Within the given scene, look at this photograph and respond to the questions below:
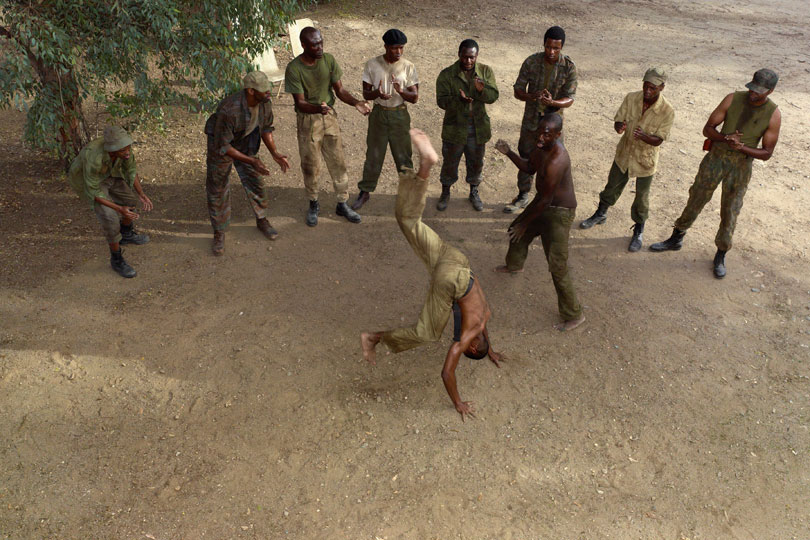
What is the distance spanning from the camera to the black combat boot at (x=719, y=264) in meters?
6.37

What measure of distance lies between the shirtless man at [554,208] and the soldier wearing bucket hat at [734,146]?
1.71 m

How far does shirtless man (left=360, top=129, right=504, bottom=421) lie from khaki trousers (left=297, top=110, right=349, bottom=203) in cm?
242

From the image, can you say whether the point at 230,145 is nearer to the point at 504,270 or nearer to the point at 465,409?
the point at 504,270

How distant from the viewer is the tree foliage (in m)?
5.54

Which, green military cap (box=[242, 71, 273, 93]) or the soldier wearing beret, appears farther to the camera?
the soldier wearing beret

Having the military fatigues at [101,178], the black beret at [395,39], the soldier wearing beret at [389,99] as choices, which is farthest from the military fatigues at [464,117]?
the military fatigues at [101,178]

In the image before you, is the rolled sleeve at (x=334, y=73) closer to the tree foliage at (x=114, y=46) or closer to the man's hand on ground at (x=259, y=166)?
the tree foliage at (x=114, y=46)

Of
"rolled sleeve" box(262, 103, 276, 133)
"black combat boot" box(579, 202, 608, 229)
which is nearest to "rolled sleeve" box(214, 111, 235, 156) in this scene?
"rolled sleeve" box(262, 103, 276, 133)

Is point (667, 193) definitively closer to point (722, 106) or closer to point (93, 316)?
point (722, 106)

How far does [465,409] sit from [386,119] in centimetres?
355

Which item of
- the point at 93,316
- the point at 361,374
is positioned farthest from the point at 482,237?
the point at 93,316

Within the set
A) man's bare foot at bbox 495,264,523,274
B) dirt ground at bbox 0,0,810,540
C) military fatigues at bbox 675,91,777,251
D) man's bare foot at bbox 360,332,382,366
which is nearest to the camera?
dirt ground at bbox 0,0,810,540

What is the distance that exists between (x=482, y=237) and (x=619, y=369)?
2341 mm

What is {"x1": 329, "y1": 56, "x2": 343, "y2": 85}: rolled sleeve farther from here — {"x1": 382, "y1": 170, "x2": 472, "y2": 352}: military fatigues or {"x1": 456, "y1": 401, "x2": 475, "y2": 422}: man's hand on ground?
{"x1": 456, "y1": 401, "x2": 475, "y2": 422}: man's hand on ground
